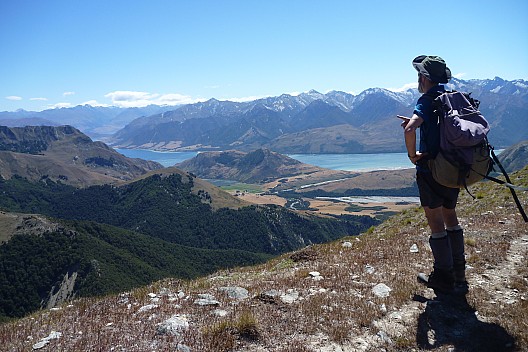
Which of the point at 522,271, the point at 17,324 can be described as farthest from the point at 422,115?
the point at 17,324

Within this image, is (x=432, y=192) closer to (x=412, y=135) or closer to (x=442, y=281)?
(x=412, y=135)

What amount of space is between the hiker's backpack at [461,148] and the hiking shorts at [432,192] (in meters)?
0.30

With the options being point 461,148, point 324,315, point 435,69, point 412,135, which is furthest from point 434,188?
point 324,315

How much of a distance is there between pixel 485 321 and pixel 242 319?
3.63m

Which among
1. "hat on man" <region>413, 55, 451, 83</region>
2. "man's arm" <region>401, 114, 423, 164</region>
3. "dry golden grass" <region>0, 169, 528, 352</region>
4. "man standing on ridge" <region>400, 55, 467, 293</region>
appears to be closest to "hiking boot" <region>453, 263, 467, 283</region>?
"man standing on ridge" <region>400, 55, 467, 293</region>

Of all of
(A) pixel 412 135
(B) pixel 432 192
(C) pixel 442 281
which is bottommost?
(C) pixel 442 281

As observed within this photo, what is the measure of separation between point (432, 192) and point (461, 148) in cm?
90

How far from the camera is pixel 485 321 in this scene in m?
5.46

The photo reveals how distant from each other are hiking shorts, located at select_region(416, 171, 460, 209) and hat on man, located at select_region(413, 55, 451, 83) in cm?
165

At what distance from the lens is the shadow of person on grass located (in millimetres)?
4840

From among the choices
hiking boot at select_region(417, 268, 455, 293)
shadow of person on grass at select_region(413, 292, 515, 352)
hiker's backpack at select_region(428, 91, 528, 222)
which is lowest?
shadow of person on grass at select_region(413, 292, 515, 352)

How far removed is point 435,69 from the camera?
20.6ft

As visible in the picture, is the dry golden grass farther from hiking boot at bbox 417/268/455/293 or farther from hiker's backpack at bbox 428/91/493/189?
hiker's backpack at bbox 428/91/493/189

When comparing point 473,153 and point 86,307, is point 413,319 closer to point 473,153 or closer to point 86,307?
point 473,153
